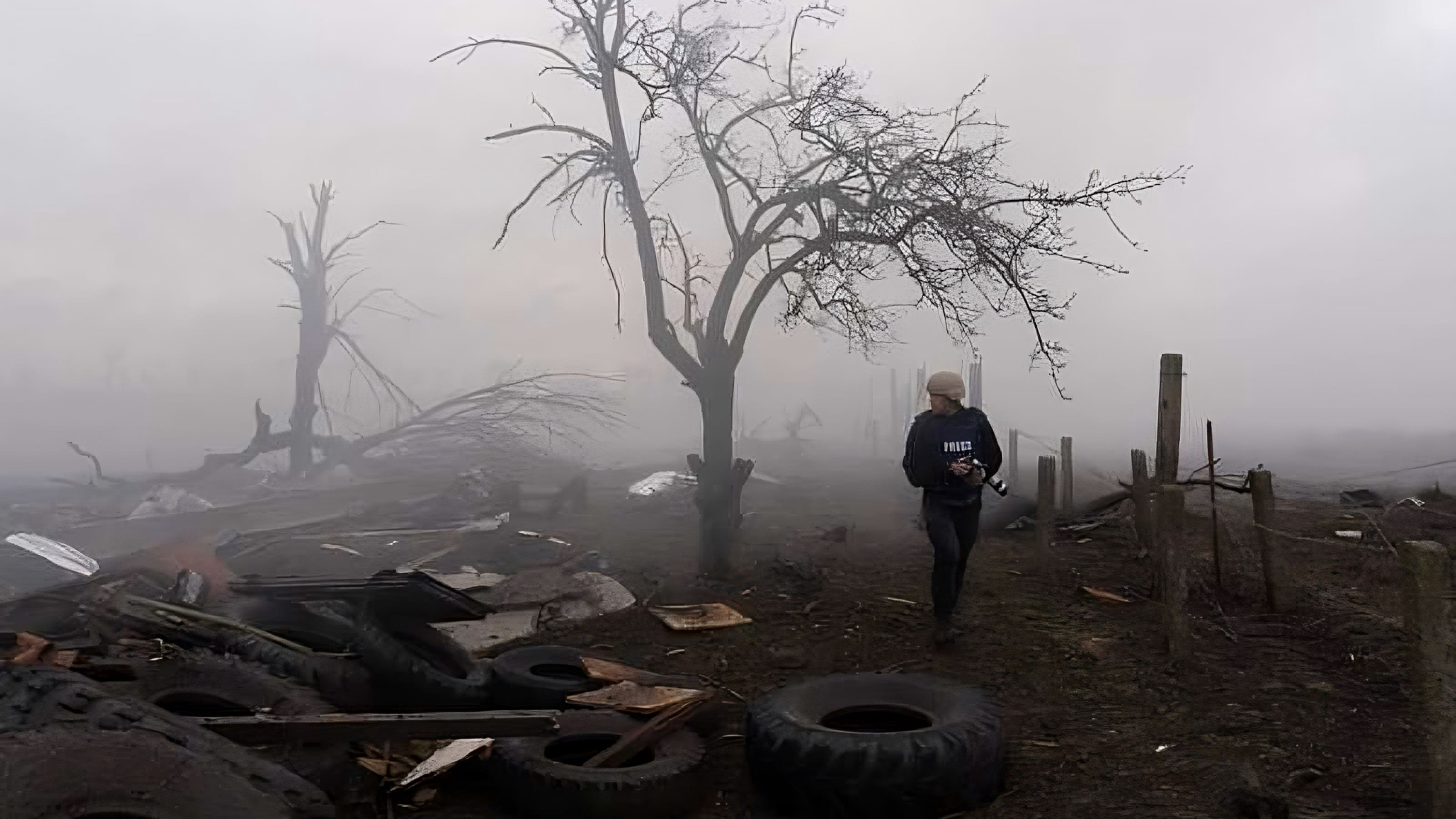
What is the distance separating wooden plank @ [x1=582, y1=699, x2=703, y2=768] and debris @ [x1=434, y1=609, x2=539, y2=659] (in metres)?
2.89

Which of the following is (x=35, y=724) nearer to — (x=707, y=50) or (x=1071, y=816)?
(x=1071, y=816)

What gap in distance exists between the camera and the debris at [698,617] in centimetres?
812

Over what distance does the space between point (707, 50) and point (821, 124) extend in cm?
246

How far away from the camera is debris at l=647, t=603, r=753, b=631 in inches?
320

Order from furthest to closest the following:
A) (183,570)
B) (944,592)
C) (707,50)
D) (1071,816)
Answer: (707,50) → (183,570) → (944,592) → (1071,816)

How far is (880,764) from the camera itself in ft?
14.4

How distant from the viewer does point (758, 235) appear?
12352 millimetres

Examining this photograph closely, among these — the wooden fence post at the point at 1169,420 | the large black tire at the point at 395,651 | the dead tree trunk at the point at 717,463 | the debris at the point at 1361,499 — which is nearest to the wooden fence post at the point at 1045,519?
the wooden fence post at the point at 1169,420

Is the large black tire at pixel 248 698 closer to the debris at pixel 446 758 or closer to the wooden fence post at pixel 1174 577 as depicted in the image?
the debris at pixel 446 758

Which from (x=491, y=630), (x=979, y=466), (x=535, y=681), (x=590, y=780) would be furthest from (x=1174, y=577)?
(x=491, y=630)

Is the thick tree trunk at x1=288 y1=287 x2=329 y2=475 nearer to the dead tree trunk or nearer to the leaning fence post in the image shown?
the dead tree trunk

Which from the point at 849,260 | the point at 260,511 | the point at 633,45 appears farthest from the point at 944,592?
the point at 260,511

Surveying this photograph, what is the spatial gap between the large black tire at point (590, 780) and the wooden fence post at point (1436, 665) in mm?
3347

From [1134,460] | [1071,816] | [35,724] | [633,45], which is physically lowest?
[1071,816]
